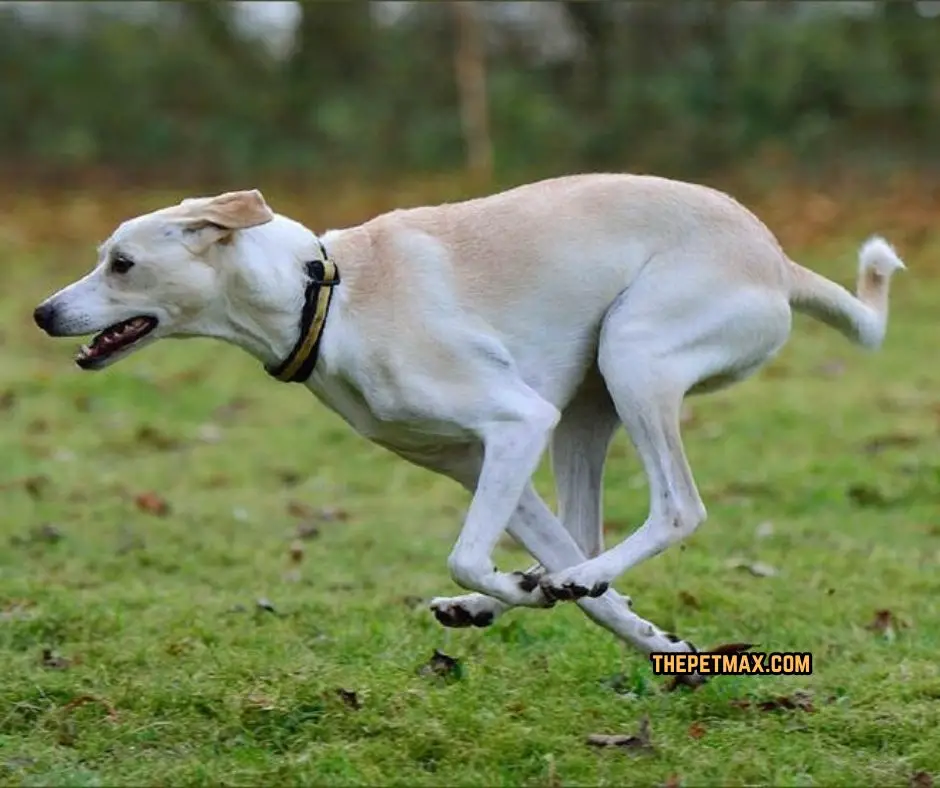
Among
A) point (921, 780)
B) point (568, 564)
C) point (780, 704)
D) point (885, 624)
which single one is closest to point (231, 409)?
point (885, 624)

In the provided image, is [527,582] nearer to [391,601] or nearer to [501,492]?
[501,492]

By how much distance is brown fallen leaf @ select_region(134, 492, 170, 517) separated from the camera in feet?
27.3

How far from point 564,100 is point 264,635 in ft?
54.8

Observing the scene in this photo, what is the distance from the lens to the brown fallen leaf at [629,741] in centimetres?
447

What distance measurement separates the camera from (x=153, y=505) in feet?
27.6

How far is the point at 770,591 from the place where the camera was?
21.9ft

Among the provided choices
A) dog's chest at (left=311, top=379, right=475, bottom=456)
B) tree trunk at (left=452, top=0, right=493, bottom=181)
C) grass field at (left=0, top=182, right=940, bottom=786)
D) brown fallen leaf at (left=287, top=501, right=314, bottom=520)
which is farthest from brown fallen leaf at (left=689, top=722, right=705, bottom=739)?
tree trunk at (left=452, top=0, right=493, bottom=181)

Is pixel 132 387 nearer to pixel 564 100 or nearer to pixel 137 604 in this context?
pixel 137 604

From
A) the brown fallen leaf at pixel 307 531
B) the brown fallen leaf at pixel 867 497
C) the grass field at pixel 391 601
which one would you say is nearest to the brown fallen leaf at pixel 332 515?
the grass field at pixel 391 601

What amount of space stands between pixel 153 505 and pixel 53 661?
300 cm

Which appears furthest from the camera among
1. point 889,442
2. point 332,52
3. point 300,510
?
point 332,52

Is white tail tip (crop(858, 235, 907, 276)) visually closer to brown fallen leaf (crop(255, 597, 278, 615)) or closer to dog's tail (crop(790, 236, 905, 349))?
dog's tail (crop(790, 236, 905, 349))

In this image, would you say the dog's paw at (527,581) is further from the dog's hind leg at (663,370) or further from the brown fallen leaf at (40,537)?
the brown fallen leaf at (40,537)

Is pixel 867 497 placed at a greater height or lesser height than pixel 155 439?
lesser
